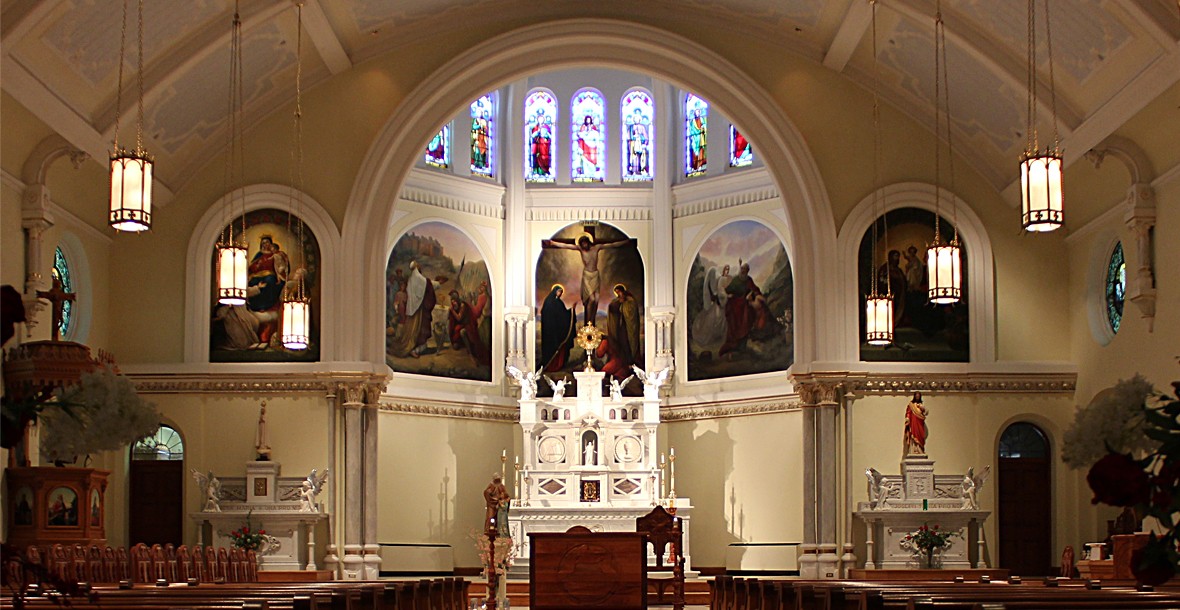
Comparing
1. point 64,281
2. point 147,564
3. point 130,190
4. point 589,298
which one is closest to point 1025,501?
point 589,298

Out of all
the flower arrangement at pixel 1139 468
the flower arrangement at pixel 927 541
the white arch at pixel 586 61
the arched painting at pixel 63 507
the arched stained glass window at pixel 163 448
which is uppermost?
the white arch at pixel 586 61

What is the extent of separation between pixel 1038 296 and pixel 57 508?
48.4 feet

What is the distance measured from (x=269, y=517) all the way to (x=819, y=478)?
330 inches

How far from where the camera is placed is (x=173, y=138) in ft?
70.6

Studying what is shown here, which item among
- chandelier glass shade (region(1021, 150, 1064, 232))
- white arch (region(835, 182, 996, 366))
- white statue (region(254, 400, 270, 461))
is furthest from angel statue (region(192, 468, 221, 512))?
chandelier glass shade (region(1021, 150, 1064, 232))

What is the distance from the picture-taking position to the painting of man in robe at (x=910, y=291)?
22.6 meters

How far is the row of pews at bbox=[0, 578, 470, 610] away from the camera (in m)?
9.01

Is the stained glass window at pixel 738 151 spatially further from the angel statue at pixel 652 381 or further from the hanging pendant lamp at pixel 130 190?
the hanging pendant lamp at pixel 130 190

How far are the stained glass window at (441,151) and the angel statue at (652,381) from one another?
549 cm

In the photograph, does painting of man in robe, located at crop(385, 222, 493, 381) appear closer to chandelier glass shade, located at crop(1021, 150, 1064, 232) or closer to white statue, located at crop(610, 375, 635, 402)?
white statue, located at crop(610, 375, 635, 402)

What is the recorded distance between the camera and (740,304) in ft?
89.6

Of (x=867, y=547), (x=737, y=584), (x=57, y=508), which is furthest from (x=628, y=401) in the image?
(x=57, y=508)

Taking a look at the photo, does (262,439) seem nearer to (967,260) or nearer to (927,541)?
(927,541)

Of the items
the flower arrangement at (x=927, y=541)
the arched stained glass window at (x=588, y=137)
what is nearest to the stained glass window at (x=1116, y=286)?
the flower arrangement at (x=927, y=541)
